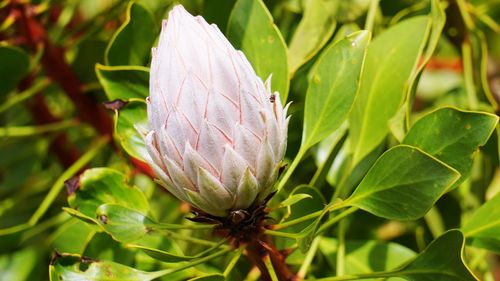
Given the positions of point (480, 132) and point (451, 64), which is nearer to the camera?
point (480, 132)

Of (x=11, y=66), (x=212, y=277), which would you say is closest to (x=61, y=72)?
(x=11, y=66)

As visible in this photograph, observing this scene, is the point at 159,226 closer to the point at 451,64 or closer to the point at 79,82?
the point at 79,82

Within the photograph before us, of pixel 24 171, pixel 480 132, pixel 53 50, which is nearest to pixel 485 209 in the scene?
pixel 480 132

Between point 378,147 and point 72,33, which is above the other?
point 72,33

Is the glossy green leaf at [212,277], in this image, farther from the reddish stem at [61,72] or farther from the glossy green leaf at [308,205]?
the reddish stem at [61,72]

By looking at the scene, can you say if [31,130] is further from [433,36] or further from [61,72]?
[433,36]

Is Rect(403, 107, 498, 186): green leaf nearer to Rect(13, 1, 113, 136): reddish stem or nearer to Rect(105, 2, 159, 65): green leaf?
Rect(105, 2, 159, 65): green leaf
